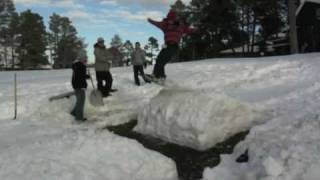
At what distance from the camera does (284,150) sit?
7.96m

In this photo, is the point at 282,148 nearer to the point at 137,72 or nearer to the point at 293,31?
the point at 137,72

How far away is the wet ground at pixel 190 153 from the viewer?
30.5 ft

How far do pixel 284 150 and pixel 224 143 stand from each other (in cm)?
257

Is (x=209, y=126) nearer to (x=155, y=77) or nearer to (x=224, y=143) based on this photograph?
(x=224, y=143)

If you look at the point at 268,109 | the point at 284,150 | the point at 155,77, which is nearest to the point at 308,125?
the point at 284,150

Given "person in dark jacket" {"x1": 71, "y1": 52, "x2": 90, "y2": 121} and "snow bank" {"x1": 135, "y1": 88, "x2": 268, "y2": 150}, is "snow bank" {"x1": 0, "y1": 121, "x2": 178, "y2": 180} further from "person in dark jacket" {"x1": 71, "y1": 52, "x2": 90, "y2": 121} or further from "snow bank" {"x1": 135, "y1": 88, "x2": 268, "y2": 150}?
"person in dark jacket" {"x1": 71, "y1": 52, "x2": 90, "y2": 121}

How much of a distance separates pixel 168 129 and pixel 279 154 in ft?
12.2

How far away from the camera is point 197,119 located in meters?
10.7

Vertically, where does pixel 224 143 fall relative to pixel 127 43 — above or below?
below

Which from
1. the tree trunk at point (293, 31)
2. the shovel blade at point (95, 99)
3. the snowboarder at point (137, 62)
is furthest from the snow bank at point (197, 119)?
the tree trunk at point (293, 31)

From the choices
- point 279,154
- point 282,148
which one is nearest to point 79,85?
point 282,148

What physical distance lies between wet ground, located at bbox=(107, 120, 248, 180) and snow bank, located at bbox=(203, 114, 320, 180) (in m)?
0.38

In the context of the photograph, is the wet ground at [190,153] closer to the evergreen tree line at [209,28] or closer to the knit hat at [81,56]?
the knit hat at [81,56]

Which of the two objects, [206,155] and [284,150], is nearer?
[284,150]
